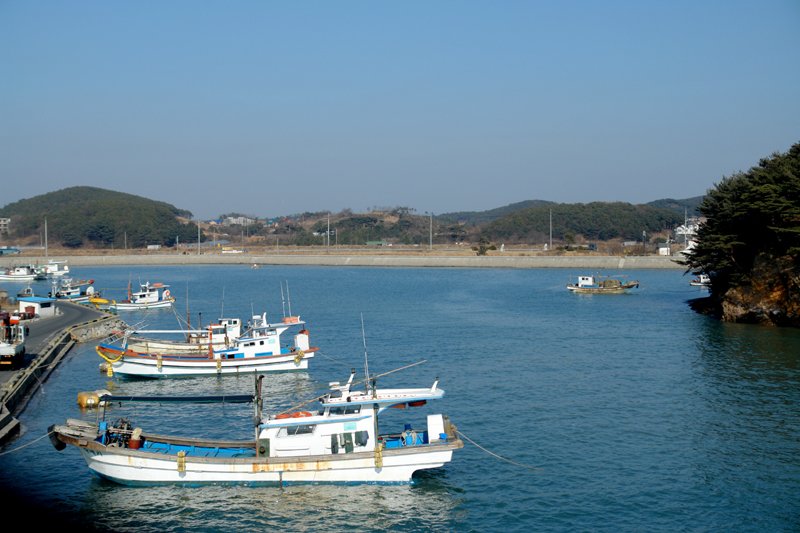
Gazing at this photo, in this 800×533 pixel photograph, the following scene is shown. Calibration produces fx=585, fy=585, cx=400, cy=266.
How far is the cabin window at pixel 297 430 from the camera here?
20609 mm

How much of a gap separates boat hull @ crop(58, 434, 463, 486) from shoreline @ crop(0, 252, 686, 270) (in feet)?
374

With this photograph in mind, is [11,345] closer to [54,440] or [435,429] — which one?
[54,440]

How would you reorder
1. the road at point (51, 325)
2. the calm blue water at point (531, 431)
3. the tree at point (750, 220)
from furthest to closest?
1. the tree at point (750, 220)
2. the road at point (51, 325)
3. the calm blue water at point (531, 431)

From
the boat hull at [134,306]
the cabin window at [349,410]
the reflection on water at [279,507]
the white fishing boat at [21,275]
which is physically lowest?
the reflection on water at [279,507]

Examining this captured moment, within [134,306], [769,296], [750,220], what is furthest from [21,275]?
[769,296]

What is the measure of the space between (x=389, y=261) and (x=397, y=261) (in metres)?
2.14

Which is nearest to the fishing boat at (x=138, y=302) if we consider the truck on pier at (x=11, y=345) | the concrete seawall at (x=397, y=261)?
the truck on pier at (x=11, y=345)

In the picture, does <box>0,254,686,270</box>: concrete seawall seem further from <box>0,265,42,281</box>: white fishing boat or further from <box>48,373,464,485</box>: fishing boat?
<box>48,373,464,485</box>: fishing boat

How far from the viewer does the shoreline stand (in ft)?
423

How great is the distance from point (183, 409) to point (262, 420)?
34.8 feet

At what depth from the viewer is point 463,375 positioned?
36062 millimetres

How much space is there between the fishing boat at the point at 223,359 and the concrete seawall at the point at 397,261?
101257 mm

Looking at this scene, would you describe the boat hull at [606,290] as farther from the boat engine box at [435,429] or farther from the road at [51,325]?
the boat engine box at [435,429]

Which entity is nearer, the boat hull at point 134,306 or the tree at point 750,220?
the tree at point 750,220
